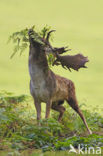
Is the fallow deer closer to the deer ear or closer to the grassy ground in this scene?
the deer ear

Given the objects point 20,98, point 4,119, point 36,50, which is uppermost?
point 36,50

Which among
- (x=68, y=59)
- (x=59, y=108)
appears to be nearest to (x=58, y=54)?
(x=68, y=59)

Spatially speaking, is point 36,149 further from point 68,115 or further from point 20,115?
point 68,115

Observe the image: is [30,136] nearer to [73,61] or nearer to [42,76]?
[42,76]

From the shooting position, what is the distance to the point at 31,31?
9.81 meters

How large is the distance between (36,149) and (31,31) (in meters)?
2.89

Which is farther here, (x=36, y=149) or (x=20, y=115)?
(x=20, y=115)

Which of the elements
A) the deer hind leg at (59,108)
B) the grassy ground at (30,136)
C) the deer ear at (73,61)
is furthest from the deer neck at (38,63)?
the deer hind leg at (59,108)

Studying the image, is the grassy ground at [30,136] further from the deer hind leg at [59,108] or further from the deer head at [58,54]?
the deer head at [58,54]

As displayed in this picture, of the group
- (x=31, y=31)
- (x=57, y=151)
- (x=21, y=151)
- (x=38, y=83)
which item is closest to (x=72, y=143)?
(x=57, y=151)

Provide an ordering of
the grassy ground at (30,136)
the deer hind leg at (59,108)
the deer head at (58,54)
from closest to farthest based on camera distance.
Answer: the grassy ground at (30,136) → the deer head at (58,54) → the deer hind leg at (59,108)

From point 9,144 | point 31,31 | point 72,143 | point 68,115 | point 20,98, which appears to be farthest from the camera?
point 68,115

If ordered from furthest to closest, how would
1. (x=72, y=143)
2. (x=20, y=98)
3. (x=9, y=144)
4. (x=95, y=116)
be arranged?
1. (x=95, y=116)
2. (x=20, y=98)
3. (x=72, y=143)
4. (x=9, y=144)

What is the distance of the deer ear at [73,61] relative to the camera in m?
10.3
